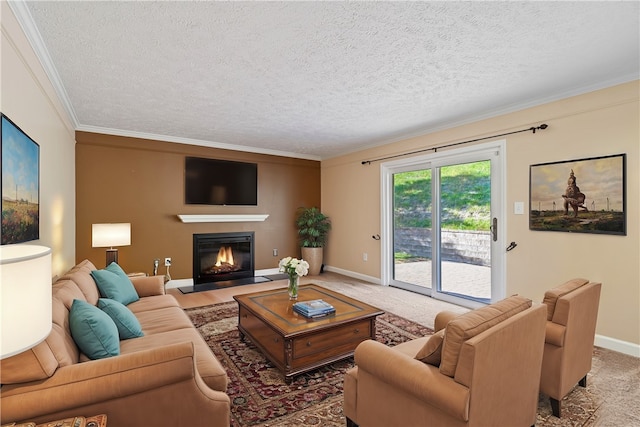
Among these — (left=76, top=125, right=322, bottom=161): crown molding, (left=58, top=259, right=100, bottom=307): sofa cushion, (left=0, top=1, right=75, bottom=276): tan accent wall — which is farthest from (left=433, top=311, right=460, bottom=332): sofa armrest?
(left=76, top=125, right=322, bottom=161): crown molding

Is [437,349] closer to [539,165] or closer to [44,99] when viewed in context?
[539,165]

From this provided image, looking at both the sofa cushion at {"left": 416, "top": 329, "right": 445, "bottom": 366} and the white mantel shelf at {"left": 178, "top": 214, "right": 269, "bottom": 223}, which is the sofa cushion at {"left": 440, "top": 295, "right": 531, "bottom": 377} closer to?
the sofa cushion at {"left": 416, "top": 329, "right": 445, "bottom": 366}

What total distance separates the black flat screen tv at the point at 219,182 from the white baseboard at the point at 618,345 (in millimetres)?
5179

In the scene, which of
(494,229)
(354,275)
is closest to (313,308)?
(494,229)

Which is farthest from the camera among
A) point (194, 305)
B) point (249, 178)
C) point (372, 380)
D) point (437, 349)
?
point (249, 178)

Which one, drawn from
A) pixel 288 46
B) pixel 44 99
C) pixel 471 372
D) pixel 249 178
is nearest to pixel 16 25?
pixel 44 99

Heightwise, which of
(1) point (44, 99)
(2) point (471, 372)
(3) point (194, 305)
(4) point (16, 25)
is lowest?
(3) point (194, 305)

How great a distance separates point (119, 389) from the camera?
4.24ft

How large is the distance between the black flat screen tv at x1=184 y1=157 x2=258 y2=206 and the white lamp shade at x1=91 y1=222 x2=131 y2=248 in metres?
1.45

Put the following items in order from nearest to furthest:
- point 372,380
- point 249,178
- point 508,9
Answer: point 372,380
point 508,9
point 249,178

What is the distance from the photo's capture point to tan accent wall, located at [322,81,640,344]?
2.80m

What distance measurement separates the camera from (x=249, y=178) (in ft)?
19.5

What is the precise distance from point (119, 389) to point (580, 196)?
3961mm

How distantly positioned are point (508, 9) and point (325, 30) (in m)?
1.13
